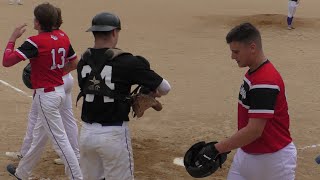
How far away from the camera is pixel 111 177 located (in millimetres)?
4582

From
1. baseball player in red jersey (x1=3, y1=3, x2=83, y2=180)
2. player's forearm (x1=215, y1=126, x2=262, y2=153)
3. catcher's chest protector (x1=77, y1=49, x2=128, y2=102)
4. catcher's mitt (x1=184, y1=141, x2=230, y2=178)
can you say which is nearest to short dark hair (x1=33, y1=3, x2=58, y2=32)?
baseball player in red jersey (x1=3, y1=3, x2=83, y2=180)

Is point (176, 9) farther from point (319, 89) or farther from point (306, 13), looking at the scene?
point (319, 89)

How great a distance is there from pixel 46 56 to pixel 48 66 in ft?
0.42

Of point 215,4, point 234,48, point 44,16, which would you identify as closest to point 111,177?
point 234,48

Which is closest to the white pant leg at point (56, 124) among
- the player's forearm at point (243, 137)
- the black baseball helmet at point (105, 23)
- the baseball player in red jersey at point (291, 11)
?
the black baseball helmet at point (105, 23)

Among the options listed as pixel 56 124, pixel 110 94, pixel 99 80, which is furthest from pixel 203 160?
pixel 56 124

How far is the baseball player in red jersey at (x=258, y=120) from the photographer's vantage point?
12.7 ft

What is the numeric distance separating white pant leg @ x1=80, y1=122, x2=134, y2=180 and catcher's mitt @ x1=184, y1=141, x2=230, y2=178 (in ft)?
1.82

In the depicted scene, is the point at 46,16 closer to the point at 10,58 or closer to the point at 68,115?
the point at 10,58

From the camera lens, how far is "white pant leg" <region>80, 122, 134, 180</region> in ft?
14.7

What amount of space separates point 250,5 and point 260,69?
2279 centimetres

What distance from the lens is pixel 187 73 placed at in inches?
482

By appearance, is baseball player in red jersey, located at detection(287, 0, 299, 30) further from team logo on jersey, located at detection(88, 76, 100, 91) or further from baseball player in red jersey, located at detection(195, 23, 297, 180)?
team logo on jersey, located at detection(88, 76, 100, 91)

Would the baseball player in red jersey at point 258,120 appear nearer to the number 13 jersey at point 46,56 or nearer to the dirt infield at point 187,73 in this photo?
the number 13 jersey at point 46,56
